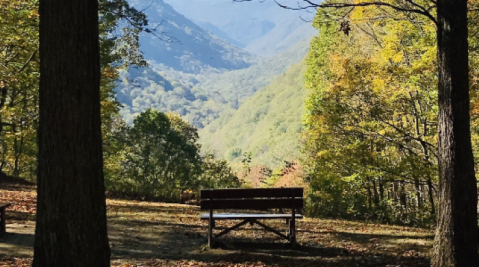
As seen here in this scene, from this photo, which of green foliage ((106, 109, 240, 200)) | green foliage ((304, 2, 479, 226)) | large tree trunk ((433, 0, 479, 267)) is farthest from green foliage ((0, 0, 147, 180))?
green foliage ((304, 2, 479, 226))

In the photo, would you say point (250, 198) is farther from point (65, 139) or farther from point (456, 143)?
point (65, 139)

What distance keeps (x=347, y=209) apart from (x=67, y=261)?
46.9 feet

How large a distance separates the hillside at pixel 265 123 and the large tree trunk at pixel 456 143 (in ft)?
259

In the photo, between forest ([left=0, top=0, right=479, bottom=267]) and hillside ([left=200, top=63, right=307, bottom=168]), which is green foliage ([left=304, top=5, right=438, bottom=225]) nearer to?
forest ([left=0, top=0, right=479, bottom=267])

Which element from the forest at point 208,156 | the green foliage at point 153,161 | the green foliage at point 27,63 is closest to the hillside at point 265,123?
the green foliage at point 153,161

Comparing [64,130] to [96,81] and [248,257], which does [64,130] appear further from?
[248,257]

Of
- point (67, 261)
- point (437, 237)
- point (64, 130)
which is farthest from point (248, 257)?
point (64, 130)

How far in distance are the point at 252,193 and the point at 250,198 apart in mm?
109

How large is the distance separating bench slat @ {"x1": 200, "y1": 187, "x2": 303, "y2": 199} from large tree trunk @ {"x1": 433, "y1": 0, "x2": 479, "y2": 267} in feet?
7.80

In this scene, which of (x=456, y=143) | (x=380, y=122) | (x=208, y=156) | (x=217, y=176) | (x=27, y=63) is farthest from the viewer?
(x=208, y=156)

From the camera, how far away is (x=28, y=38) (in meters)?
13.7

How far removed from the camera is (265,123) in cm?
12238

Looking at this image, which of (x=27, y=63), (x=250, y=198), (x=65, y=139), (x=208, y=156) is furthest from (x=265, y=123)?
(x=65, y=139)

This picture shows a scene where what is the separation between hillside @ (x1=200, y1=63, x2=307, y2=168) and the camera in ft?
341
